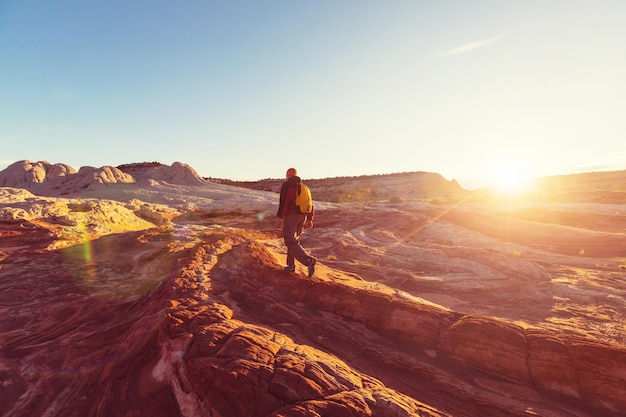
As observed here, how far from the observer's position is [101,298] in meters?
6.93

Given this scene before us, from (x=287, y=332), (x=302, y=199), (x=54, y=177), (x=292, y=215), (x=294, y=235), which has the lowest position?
(x=287, y=332)

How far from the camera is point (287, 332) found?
189 inches

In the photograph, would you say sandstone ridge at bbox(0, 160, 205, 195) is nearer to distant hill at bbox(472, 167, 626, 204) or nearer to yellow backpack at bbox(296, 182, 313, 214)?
yellow backpack at bbox(296, 182, 313, 214)

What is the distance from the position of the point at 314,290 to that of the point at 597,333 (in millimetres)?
5821

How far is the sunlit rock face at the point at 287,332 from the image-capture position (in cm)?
335

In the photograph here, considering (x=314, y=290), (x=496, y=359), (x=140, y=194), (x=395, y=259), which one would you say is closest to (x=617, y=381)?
(x=496, y=359)

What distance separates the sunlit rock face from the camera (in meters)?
3.35

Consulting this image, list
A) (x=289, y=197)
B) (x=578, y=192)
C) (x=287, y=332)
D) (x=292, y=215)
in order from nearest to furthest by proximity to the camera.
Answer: (x=287, y=332) → (x=289, y=197) → (x=292, y=215) → (x=578, y=192)

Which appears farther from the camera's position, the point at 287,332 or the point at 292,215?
the point at 292,215

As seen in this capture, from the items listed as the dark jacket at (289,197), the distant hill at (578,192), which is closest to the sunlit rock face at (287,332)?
the dark jacket at (289,197)

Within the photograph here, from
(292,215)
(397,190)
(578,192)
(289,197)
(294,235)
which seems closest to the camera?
(289,197)

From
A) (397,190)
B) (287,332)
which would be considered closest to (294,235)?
(287,332)

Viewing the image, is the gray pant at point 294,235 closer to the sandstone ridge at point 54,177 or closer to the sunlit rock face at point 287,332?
the sunlit rock face at point 287,332

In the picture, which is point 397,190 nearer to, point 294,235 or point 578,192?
point 578,192
